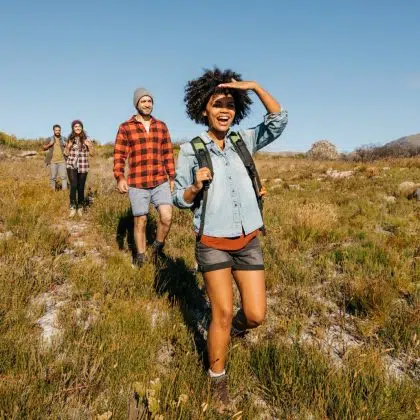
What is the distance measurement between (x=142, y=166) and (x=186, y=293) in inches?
80.7

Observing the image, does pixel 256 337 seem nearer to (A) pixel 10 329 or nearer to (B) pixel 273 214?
(A) pixel 10 329

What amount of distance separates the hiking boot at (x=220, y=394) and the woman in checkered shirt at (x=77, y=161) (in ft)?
22.9

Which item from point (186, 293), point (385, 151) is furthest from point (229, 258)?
point (385, 151)

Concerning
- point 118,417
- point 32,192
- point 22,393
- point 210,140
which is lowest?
point 118,417

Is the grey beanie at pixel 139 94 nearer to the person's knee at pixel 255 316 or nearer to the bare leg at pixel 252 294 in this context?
the bare leg at pixel 252 294

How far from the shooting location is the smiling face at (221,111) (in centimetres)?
322

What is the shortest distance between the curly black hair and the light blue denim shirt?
1.08 feet

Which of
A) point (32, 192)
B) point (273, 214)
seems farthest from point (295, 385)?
point (32, 192)

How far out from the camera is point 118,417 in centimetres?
244

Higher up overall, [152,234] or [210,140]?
[210,140]

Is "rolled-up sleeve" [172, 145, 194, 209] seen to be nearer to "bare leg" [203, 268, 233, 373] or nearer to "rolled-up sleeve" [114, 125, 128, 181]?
Answer: "bare leg" [203, 268, 233, 373]

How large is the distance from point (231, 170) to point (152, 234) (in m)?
4.58

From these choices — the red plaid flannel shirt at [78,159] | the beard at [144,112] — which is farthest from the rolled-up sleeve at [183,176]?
the red plaid flannel shirt at [78,159]

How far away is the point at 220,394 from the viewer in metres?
2.85
